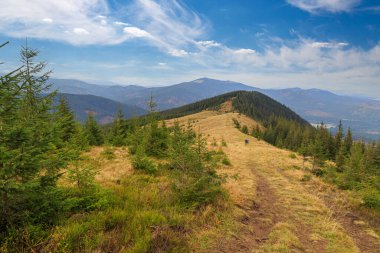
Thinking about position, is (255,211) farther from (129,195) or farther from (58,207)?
(58,207)

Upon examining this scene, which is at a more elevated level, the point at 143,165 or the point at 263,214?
the point at 143,165

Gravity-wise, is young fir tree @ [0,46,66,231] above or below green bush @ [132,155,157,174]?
above

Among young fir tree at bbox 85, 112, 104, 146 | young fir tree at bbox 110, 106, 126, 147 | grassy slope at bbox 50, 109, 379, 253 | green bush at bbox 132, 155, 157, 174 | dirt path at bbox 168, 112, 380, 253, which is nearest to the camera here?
grassy slope at bbox 50, 109, 379, 253

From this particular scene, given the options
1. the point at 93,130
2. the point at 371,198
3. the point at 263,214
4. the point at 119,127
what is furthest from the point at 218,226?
the point at 119,127

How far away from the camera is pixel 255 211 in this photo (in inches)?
421

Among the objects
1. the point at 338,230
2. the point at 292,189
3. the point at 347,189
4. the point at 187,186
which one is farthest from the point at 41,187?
the point at 347,189

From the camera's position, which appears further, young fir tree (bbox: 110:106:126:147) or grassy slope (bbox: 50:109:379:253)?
young fir tree (bbox: 110:106:126:147)

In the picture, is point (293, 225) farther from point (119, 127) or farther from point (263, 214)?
point (119, 127)

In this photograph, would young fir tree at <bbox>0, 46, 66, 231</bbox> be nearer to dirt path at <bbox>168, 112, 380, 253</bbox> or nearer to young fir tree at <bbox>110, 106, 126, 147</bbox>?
dirt path at <bbox>168, 112, 380, 253</bbox>

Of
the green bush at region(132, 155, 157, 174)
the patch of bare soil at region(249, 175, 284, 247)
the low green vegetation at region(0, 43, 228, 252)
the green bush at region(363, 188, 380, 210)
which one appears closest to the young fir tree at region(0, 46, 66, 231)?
the low green vegetation at region(0, 43, 228, 252)

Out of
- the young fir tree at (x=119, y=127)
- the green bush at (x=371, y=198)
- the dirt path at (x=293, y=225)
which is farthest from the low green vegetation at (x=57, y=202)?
the young fir tree at (x=119, y=127)

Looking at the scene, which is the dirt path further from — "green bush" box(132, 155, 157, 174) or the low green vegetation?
"green bush" box(132, 155, 157, 174)

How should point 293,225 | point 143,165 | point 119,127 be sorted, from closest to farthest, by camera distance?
point 293,225
point 143,165
point 119,127

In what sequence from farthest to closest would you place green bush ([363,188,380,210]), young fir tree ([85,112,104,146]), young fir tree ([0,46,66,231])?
young fir tree ([85,112,104,146])
green bush ([363,188,380,210])
young fir tree ([0,46,66,231])
